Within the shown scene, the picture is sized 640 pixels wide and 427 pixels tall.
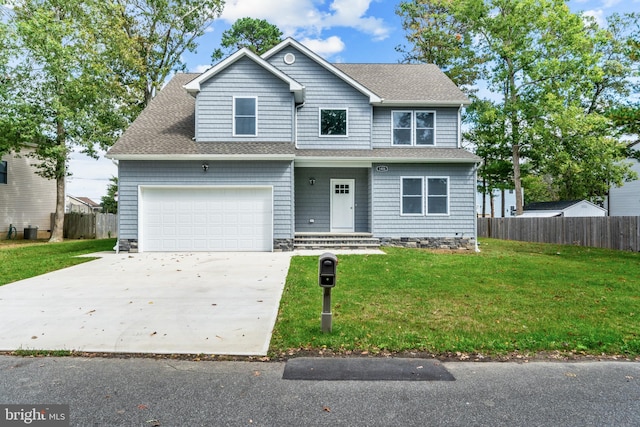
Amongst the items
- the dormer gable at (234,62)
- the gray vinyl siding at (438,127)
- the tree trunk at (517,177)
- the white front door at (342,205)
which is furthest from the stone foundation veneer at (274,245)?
the tree trunk at (517,177)

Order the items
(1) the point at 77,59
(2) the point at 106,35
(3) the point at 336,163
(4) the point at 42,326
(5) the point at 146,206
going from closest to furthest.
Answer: (4) the point at 42,326 → (5) the point at 146,206 → (3) the point at 336,163 → (1) the point at 77,59 → (2) the point at 106,35

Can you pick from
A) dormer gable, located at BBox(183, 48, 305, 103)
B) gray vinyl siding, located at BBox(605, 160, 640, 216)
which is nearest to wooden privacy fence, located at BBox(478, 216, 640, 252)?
gray vinyl siding, located at BBox(605, 160, 640, 216)

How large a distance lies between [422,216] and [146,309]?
34.6 feet

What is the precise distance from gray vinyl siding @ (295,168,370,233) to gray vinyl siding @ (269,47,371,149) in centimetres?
A: 112

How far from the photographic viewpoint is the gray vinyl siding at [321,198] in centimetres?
1465

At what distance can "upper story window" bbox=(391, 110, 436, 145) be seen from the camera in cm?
1461

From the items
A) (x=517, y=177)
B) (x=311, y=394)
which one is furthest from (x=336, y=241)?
(x=517, y=177)

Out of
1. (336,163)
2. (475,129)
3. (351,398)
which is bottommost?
(351,398)

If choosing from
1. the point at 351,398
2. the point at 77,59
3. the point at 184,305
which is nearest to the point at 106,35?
the point at 77,59

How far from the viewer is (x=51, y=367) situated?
3.72 m

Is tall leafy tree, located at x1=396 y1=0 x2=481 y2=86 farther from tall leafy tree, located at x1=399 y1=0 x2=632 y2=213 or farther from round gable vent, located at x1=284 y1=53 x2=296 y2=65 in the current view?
round gable vent, located at x1=284 y1=53 x2=296 y2=65

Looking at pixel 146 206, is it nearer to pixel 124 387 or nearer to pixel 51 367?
pixel 51 367

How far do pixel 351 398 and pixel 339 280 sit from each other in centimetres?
439

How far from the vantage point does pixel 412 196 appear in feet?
45.2
